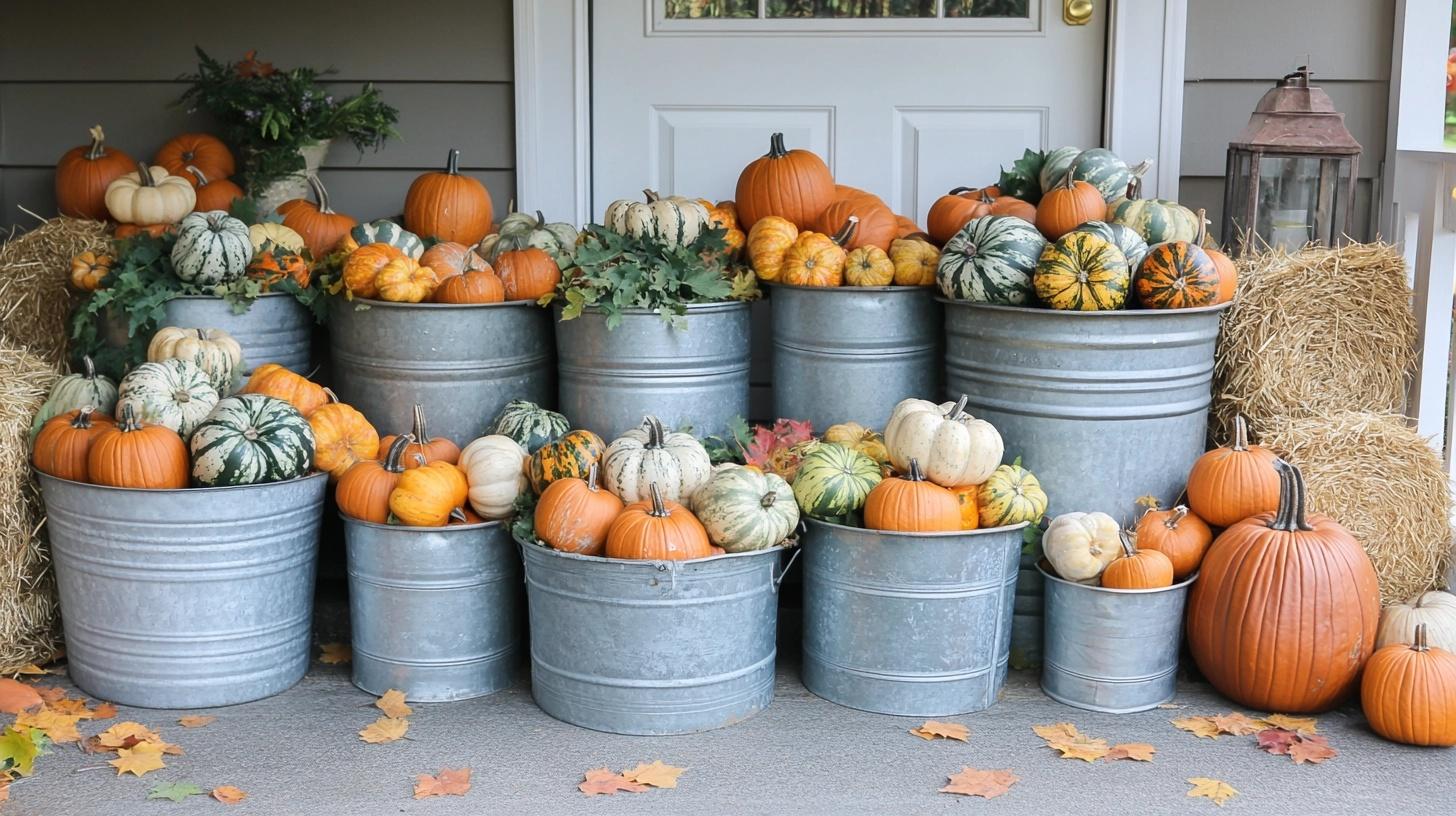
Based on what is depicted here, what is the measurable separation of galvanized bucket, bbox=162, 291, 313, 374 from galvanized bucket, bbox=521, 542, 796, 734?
1150mm

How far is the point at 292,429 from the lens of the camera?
3244 millimetres

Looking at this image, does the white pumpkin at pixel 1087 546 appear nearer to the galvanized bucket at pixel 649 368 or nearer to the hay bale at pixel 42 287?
the galvanized bucket at pixel 649 368

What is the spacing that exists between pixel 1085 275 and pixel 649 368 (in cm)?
113

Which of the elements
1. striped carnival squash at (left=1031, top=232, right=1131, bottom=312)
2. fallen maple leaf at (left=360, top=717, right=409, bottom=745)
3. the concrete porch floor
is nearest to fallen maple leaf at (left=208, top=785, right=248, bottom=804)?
the concrete porch floor

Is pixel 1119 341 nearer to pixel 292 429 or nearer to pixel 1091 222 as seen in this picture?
pixel 1091 222

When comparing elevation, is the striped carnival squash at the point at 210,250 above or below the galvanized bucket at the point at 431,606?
above

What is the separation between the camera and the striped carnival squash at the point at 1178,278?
10.6 ft

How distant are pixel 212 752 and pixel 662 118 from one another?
2313 millimetres

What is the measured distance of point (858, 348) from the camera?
3.56m

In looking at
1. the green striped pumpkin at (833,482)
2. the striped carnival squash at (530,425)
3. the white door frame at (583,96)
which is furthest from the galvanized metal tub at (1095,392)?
the striped carnival squash at (530,425)

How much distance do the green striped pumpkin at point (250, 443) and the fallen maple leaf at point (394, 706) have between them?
1.90ft

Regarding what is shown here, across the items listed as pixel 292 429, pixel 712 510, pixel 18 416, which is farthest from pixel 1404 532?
pixel 18 416

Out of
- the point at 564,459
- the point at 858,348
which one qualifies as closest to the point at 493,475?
the point at 564,459

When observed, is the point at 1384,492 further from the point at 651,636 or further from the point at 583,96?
the point at 583,96
